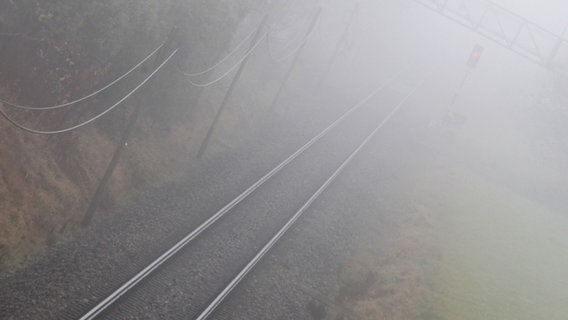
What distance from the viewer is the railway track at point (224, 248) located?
11.4 m

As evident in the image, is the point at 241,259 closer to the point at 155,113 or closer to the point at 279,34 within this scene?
the point at 155,113

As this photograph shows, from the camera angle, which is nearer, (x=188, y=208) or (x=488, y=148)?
(x=188, y=208)

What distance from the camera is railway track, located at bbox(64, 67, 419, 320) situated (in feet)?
37.4

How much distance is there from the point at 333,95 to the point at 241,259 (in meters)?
20.9

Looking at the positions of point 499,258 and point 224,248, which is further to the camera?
point 499,258

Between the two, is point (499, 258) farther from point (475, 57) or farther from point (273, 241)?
point (475, 57)

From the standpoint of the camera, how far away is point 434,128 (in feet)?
116

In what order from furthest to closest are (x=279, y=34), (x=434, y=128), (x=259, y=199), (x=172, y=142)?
(x=434, y=128), (x=279, y=34), (x=172, y=142), (x=259, y=199)

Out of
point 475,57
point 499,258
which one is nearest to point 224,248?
point 499,258

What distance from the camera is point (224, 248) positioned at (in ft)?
47.1

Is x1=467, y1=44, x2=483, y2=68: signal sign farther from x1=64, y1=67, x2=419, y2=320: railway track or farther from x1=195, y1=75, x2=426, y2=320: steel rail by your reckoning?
x1=64, y1=67, x2=419, y2=320: railway track

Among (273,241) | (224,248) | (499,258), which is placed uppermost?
(499,258)

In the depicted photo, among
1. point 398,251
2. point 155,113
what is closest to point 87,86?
point 155,113

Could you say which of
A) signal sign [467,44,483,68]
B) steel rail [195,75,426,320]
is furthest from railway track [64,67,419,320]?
signal sign [467,44,483,68]
